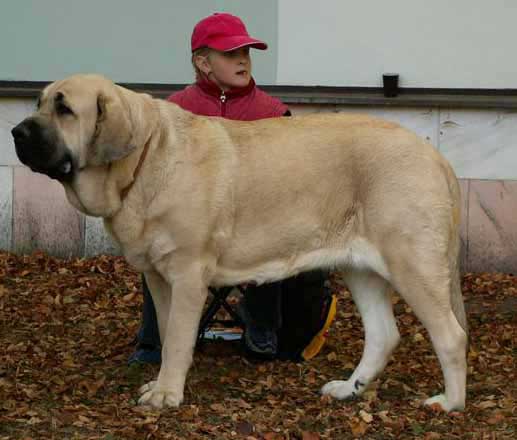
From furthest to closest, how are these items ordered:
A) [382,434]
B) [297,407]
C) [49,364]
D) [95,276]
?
[95,276] < [49,364] < [297,407] < [382,434]

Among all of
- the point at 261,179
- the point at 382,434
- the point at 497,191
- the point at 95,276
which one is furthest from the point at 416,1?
the point at 382,434

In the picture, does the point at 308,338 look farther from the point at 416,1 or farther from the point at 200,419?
the point at 416,1

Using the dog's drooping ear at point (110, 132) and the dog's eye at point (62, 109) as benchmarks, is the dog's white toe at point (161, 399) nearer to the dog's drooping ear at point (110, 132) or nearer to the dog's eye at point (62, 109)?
the dog's drooping ear at point (110, 132)

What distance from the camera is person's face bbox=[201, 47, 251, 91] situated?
7.00m

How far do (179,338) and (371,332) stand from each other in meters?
1.14

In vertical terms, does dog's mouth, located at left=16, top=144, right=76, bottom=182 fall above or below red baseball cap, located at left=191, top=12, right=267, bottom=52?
below

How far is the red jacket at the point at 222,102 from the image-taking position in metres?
7.15

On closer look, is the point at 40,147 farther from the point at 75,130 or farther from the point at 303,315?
the point at 303,315

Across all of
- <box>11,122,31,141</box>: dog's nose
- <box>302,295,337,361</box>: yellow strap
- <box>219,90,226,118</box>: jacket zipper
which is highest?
<box>11,122,31,141</box>: dog's nose

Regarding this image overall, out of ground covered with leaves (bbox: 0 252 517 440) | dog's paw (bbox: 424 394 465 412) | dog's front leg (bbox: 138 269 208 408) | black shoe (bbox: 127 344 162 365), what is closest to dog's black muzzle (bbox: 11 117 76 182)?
dog's front leg (bbox: 138 269 208 408)

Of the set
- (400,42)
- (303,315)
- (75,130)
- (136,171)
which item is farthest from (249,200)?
(400,42)

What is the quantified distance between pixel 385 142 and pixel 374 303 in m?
0.98

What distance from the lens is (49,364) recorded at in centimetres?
716

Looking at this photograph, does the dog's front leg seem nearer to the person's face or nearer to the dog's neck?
the dog's neck
